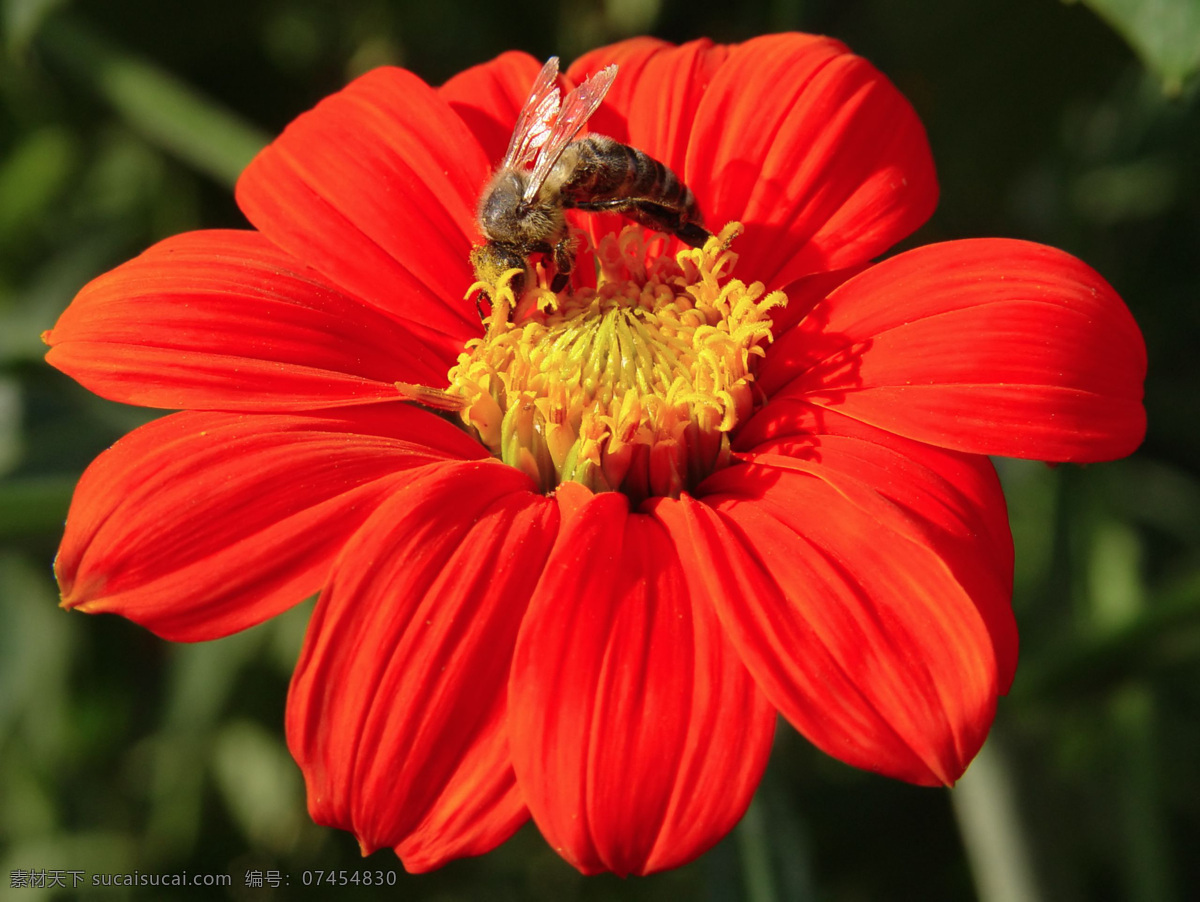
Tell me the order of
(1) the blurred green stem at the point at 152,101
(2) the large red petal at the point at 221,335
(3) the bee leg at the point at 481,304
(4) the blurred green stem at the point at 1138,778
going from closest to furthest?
1. (2) the large red petal at the point at 221,335
2. (3) the bee leg at the point at 481,304
3. (4) the blurred green stem at the point at 1138,778
4. (1) the blurred green stem at the point at 152,101

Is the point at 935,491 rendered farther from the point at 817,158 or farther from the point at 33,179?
the point at 33,179

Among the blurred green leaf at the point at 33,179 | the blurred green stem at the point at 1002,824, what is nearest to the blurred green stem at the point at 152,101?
the blurred green leaf at the point at 33,179

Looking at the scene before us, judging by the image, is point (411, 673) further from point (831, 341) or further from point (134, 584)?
point (831, 341)

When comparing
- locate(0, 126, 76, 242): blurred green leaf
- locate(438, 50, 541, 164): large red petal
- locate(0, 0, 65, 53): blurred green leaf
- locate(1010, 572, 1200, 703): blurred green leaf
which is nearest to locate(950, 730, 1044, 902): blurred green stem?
locate(1010, 572, 1200, 703): blurred green leaf

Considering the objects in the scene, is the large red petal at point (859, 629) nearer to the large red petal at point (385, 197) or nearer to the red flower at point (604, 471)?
the red flower at point (604, 471)

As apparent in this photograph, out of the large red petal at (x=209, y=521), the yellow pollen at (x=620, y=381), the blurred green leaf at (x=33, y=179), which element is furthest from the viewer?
the blurred green leaf at (x=33, y=179)

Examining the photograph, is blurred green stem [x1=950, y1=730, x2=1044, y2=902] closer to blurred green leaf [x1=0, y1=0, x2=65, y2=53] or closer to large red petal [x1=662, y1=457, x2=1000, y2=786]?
large red petal [x1=662, y1=457, x2=1000, y2=786]
